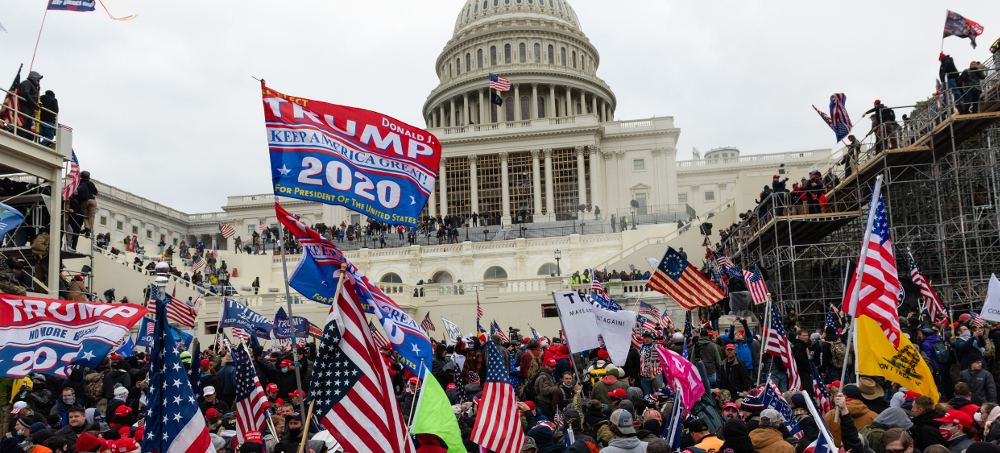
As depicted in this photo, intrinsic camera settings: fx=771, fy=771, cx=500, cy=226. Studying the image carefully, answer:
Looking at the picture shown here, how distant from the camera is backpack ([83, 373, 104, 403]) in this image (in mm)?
12125

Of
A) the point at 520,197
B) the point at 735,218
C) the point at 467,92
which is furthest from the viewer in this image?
the point at 467,92

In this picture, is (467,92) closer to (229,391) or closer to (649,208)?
(649,208)

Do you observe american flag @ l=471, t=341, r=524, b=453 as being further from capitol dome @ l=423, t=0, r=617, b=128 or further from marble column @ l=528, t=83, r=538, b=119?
capitol dome @ l=423, t=0, r=617, b=128

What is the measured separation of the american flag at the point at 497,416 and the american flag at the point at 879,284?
353 cm

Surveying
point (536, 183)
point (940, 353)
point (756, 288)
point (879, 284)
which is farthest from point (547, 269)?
point (879, 284)

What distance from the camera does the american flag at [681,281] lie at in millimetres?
14047

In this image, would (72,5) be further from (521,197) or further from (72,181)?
(521,197)

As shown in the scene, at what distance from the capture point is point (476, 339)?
13133 millimetres

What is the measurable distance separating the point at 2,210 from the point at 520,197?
52.7 metres

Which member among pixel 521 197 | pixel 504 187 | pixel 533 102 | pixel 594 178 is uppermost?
pixel 533 102

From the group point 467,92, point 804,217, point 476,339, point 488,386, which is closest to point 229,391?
point 476,339

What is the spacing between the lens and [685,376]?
8703mm

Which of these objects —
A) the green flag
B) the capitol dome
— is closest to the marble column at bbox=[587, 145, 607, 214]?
the capitol dome

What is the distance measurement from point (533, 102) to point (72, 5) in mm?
60341
